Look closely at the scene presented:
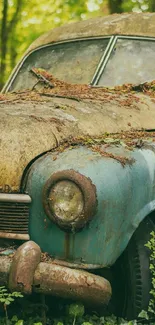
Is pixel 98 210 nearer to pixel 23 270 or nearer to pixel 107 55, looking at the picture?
pixel 23 270

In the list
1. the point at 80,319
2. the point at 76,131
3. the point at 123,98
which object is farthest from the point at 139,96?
the point at 80,319

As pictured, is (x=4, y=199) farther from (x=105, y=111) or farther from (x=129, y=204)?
(x=105, y=111)

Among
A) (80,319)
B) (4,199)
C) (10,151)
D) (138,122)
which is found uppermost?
(138,122)

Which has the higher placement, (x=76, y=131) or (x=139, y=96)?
(x=139, y=96)

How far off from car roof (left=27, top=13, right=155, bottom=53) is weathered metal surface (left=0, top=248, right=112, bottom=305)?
3.02 metres

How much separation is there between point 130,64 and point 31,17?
500 inches

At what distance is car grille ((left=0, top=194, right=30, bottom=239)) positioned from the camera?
3607 millimetres

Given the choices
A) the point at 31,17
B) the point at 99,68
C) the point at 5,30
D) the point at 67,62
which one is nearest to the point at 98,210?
the point at 99,68

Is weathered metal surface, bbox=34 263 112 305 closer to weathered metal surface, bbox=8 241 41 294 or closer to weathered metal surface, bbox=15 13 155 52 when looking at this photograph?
weathered metal surface, bbox=8 241 41 294

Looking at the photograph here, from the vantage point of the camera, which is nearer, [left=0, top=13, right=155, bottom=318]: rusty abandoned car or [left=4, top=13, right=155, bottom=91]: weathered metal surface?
[left=0, top=13, right=155, bottom=318]: rusty abandoned car

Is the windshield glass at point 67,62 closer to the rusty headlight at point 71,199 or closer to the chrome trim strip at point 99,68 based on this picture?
the chrome trim strip at point 99,68

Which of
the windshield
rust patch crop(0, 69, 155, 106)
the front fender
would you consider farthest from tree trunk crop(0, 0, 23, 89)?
the front fender

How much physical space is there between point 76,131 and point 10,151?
0.56 metres

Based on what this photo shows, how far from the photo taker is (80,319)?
3.74 metres
